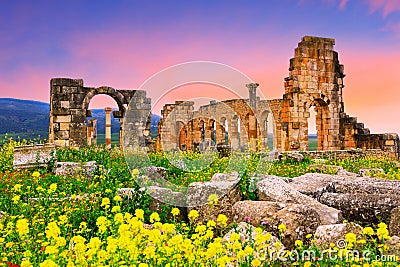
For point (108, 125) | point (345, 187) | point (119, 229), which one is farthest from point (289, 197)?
point (108, 125)

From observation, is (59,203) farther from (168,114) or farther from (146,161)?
(168,114)

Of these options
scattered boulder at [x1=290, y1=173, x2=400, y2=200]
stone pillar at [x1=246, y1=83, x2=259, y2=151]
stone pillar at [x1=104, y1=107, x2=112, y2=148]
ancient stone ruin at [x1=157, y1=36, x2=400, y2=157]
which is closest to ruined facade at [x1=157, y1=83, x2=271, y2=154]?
stone pillar at [x1=246, y1=83, x2=259, y2=151]

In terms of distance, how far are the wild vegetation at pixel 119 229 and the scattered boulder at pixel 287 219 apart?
0.19 metres

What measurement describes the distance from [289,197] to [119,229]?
371 cm

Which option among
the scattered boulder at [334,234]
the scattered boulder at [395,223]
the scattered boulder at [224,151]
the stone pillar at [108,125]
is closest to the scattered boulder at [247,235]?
the scattered boulder at [334,234]

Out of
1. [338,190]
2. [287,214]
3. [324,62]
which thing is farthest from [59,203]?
[324,62]

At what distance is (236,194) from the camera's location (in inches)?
283

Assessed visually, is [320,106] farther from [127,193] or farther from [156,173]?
[127,193]

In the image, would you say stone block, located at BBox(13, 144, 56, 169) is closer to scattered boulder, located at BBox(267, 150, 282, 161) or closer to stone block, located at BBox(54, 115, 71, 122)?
scattered boulder, located at BBox(267, 150, 282, 161)

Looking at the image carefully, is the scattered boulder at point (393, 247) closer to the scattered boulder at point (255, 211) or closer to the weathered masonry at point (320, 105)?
the scattered boulder at point (255, 211)

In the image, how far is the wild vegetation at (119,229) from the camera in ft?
11.8

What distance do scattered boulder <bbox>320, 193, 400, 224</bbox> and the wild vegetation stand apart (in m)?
0.85

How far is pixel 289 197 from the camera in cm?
672

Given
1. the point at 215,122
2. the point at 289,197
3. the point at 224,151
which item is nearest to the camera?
the point at 289,197
